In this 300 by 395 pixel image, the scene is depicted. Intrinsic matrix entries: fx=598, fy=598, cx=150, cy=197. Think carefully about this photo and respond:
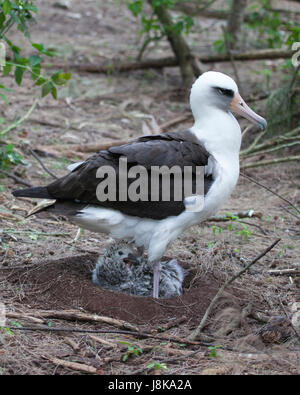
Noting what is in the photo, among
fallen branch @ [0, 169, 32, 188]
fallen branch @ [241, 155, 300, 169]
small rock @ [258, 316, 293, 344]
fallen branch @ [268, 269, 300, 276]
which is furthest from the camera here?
fallen branch @ [241, 155, 300, 169]

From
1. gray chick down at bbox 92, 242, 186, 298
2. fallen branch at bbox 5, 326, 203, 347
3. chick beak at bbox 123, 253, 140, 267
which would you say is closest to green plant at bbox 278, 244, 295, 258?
gray chick down at bbox 92, 242, 186, 298

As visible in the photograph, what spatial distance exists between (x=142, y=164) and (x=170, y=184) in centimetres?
28

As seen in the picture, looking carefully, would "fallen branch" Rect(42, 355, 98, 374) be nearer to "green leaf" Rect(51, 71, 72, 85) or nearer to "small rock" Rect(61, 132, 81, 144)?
"green leaf" Rect(51, 71, 72, 85)

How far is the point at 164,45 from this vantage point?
530 inches

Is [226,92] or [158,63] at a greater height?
[158,63]

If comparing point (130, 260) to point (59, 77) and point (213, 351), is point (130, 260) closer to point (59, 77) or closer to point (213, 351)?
point (213, 351)

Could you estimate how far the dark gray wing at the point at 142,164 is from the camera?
4.88 metres

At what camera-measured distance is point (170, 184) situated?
16.1 ft

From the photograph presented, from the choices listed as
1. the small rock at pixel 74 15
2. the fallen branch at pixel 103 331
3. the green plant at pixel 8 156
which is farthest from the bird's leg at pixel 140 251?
the small rock at pixel 74 15

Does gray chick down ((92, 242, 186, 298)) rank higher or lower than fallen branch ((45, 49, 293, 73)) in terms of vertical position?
lower

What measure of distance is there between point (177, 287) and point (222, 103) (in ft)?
5.44

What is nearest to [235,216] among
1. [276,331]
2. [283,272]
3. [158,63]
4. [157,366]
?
[283,272]

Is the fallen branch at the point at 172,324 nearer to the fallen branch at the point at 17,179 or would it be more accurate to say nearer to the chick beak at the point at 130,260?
the chick beak at the point at 130,260

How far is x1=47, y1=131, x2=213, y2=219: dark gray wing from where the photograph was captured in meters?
4.88
